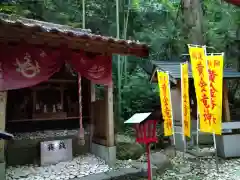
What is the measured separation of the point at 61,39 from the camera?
5.49m

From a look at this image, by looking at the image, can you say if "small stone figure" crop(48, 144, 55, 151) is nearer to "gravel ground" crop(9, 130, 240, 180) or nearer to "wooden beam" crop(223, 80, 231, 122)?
"gravel ground" crop(9, 130, 240, 180)

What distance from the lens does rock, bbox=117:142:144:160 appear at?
7.23 metres

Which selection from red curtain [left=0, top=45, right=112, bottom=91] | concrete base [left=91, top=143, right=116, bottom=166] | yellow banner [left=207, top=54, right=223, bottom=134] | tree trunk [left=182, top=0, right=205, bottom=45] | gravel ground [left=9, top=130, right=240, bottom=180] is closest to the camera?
red curtain [left=0, top=45, right=112, bottom=91]

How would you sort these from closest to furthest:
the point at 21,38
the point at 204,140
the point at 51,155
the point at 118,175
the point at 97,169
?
1. the point at 21,38
2. the point at 118,175
3. the point at 97,169
4. the point at 51,155
5. the point at 204,140

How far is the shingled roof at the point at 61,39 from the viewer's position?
15.4 feet

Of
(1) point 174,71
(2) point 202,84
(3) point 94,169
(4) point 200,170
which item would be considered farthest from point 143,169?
(1) point 174,71

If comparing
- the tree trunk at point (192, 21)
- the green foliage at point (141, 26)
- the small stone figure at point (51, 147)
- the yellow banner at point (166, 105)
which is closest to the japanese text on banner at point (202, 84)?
the yellow banner at point (166, 105)

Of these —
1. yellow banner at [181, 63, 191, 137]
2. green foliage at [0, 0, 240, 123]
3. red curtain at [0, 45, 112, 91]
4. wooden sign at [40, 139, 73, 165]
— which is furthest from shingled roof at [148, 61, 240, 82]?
wooden sign at [40, 139, 73, 165]

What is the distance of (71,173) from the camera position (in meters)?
5.86

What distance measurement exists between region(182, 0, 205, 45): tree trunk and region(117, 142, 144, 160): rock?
18.1ft

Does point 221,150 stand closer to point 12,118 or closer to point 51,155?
point 51,155

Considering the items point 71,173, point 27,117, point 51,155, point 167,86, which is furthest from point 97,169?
point 167,86

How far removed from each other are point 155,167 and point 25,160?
11.9ft

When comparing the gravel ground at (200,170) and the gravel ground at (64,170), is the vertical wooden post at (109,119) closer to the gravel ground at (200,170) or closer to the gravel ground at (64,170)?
the gravel ground at (64,170)
